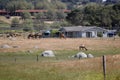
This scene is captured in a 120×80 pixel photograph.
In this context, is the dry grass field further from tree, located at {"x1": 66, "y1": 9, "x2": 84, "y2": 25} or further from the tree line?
tree, located at {"x1": 66, "y1": 9, "x2": 84, "y2": 25}

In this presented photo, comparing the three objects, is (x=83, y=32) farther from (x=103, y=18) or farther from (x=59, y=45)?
(x=59, y=45)

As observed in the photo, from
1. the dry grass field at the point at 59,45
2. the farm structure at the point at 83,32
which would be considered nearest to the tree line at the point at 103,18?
the farm structure at the point at 83,32

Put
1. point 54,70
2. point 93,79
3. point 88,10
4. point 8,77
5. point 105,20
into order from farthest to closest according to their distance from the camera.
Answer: point 88,10 < point 105,20 < point 54,70 < point 8,77 < point 93,79

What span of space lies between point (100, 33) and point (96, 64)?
7349 centimetres

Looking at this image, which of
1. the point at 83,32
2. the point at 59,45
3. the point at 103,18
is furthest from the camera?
the point at 103,18

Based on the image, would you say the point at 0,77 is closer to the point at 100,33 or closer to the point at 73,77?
the point at 73,77

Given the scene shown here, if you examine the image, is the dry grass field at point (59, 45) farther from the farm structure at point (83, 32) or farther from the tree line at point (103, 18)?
the tree line at point (103, 18)

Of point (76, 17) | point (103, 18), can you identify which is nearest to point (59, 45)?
point (103, 18)

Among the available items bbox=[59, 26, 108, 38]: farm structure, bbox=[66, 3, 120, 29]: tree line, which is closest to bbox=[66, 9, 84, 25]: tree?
bbox=[66, 3, 120, 29]: tree line

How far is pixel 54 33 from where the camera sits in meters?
94.4

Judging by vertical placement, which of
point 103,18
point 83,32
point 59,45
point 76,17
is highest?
point 59,45

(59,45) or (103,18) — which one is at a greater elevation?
(59,45)

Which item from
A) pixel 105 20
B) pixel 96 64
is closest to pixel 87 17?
pixel 105 20

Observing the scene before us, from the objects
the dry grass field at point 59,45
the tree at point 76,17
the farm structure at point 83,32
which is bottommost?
the tree at point 76,17
